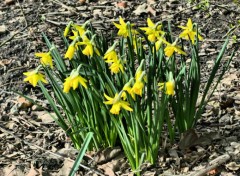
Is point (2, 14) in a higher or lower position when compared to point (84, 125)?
higher

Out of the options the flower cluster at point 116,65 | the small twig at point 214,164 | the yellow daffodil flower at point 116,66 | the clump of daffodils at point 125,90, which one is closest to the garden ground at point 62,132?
the small twig at point 214,164

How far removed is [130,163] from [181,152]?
1.12 feet

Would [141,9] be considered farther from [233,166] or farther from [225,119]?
[233,166]

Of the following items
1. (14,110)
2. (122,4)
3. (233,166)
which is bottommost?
(233,166)

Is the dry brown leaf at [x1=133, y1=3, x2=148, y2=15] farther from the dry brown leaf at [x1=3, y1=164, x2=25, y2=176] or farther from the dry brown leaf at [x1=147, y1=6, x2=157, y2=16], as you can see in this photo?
the dry brown leaf at [x1=3, y1=164, x2=25, y2=176]

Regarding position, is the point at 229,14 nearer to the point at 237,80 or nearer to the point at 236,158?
the point at 237,80

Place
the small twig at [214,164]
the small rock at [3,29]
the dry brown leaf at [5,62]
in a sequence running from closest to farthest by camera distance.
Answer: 1. the small twig at [214,164]
2. the dry brown leaf at [5,62]
3. the small rock at [3,29]

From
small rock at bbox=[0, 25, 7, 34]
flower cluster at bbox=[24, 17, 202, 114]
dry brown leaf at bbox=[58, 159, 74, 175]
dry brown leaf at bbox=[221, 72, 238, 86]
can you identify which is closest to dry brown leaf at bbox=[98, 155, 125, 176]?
dry brown leaf at bbox=[58, 159, 74, 175]

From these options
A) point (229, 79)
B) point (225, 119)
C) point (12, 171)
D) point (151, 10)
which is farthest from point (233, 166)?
point (151, 10)

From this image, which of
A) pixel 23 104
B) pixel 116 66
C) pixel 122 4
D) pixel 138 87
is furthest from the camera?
pixel 122 4

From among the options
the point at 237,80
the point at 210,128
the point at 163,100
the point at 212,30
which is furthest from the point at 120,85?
the point at 212,30

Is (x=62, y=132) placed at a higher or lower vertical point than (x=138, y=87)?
lower

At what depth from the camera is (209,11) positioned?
492 cm

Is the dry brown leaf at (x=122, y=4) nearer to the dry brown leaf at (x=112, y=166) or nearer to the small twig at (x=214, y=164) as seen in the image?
the dry brown leaf at (x=112, y=166)
